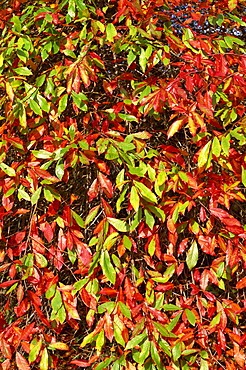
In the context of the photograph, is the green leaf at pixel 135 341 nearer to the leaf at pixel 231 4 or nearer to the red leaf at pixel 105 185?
the red leaf at pixel 105 185

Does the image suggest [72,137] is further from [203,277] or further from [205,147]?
[203,277]

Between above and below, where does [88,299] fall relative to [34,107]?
below

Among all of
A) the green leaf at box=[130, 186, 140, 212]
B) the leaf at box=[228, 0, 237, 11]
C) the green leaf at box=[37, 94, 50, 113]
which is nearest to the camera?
the green leaf at box=[130, 186, 140, 212]

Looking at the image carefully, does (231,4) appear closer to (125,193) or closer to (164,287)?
(125,193)

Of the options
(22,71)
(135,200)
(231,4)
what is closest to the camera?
(135,200)

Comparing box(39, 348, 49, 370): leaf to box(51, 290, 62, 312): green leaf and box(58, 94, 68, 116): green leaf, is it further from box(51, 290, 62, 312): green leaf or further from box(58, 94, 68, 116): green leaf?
box(58, 94, 68, 116): green leaf

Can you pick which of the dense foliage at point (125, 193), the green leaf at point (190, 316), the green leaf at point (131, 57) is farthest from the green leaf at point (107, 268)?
the green leaf at point (131, 57)

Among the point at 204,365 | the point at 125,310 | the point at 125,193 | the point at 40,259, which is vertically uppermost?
the point at 125,193

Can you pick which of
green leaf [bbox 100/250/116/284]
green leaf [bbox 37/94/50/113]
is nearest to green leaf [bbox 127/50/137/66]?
green leaf [bbox 37/94/50/113]

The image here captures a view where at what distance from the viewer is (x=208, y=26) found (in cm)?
213

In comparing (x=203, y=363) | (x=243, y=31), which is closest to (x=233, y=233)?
(x=203, y=363)

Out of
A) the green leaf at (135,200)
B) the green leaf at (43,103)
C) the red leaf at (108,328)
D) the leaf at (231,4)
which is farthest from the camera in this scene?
the leaf at (231,4)

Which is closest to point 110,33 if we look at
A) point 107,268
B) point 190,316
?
point 107,268

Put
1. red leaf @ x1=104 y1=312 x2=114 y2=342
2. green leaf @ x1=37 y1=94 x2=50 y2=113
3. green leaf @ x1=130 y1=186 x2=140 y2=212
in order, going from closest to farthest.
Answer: green leaf @ x1=130 y1=186 x2=140 y2=212 → red leaf @ x1=104 y1=312 x2=114 y2=342 → green leaf @ x1=37 y1=94 x2=50 y2=113
